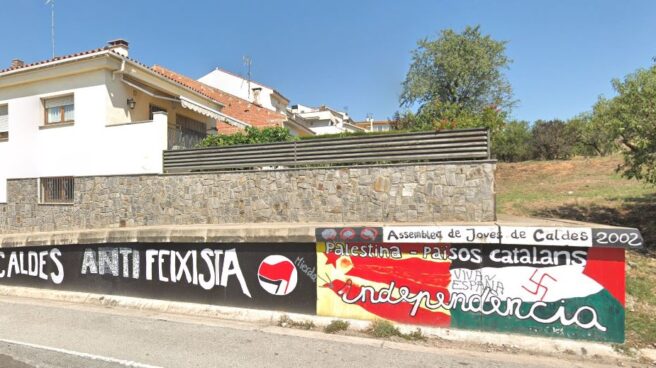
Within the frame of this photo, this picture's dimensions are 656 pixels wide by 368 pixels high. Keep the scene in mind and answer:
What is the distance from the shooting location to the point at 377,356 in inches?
186

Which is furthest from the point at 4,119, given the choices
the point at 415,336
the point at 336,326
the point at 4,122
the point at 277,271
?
the point at 415,336

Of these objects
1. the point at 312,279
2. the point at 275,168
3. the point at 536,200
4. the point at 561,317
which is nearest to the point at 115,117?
the point at 275,168

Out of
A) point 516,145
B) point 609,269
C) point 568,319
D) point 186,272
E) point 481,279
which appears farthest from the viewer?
point 516,145

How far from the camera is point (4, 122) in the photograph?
13.5 meters

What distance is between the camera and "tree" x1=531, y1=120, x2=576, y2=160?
1118 inches

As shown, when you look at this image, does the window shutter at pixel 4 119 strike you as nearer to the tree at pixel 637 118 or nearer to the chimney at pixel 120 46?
the chimney at pixel 120 46

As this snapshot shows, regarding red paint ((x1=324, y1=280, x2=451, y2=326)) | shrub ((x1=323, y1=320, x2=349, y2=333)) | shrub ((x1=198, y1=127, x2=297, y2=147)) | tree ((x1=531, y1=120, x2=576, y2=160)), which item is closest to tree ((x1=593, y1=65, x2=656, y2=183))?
red paint ((x1=324, y1=280, x2=451, y2=326))

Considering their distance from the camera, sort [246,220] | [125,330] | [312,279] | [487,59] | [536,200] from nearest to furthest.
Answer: [125,330] → [312,279] → [246,220] → [536,200] → [487,59]

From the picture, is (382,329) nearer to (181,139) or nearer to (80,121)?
(181,139)

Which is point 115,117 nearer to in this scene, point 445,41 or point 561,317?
point 561,317

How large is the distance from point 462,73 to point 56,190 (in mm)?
23695

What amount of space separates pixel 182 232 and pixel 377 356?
4.32m

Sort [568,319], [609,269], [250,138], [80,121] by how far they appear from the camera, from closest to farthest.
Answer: [609,269] → [568,319] → [250,138] → [80,121]

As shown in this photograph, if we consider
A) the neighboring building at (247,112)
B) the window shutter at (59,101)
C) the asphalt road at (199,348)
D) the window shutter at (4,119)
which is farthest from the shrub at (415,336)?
the neighboring building at (247,112)
